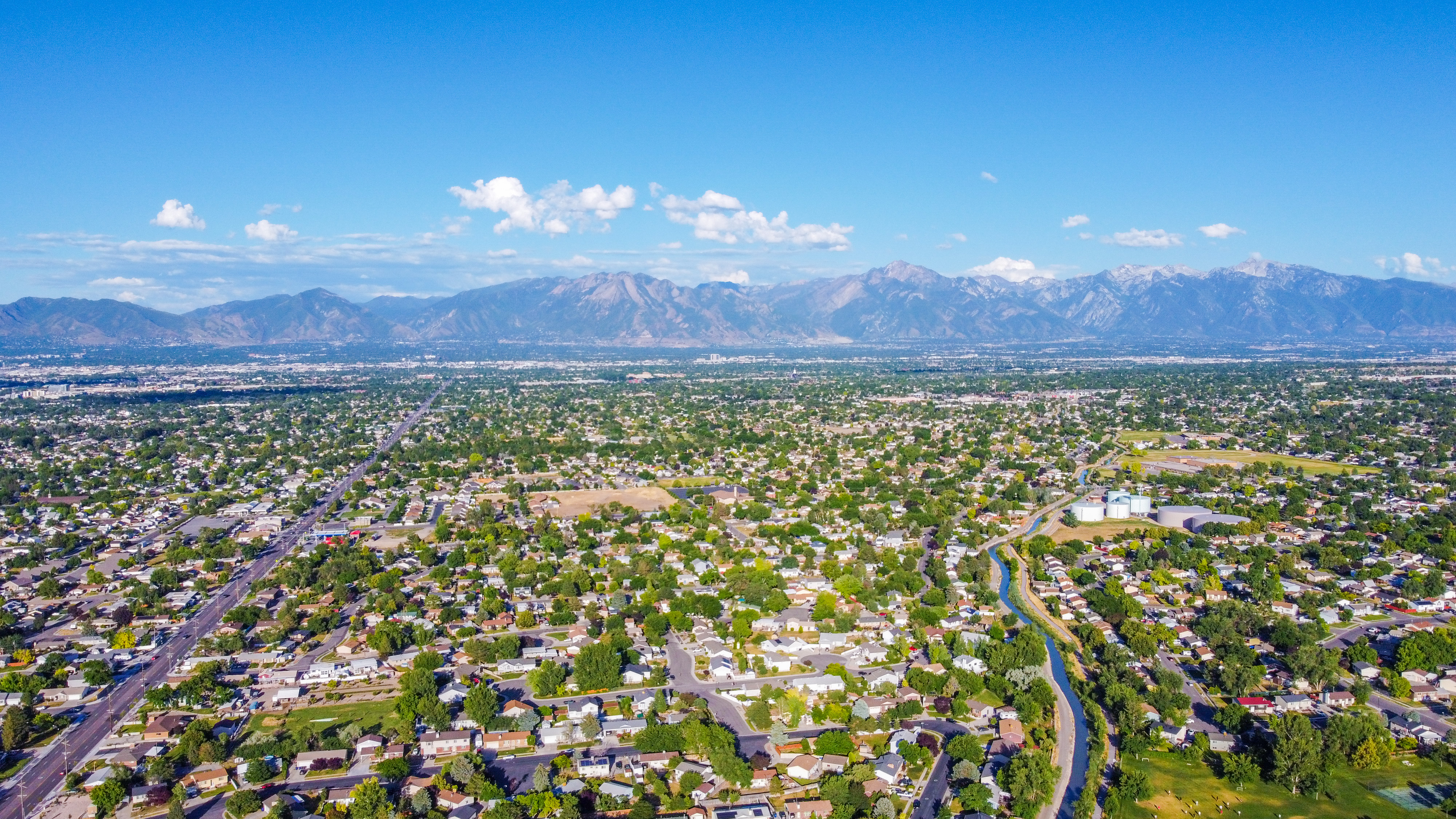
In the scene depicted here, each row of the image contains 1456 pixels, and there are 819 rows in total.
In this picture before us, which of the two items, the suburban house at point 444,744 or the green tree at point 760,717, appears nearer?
the suburban house at point 444,744

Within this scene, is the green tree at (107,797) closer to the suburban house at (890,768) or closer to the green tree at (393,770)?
the green tree at (393,770)

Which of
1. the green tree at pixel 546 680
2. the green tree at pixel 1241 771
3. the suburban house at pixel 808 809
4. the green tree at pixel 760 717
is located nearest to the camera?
the suburban house at pixel 808 809

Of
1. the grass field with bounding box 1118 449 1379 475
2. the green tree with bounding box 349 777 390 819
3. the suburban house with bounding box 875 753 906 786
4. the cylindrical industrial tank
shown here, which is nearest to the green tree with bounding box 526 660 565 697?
the green tree with bounding box 349 777 390 819

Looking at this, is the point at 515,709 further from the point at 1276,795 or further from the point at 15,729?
the point at 1276,795

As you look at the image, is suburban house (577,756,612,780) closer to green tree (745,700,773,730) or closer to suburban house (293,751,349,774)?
green tree (745,700,773,730)

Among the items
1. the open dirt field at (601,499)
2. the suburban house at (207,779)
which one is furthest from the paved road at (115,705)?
the open dirt field at (601,499)

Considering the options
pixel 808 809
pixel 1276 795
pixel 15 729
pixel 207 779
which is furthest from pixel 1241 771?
pixel 15 729
